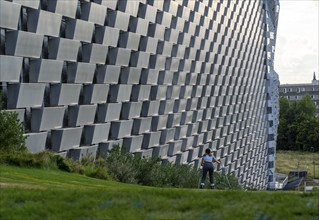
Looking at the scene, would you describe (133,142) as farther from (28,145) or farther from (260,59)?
(260,59)

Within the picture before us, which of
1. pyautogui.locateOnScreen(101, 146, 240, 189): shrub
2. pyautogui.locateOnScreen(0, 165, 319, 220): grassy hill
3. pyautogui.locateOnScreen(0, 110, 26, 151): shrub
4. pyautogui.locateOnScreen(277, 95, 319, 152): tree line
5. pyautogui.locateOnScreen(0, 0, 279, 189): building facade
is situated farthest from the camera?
pyautogui.locateOnScreen(277, 95, 319, 152): tree line

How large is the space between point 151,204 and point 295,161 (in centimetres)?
11845

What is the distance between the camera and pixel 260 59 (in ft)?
272

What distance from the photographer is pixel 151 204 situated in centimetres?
997

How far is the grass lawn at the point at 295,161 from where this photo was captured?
365 ft

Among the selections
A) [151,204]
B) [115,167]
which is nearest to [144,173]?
[115,167]

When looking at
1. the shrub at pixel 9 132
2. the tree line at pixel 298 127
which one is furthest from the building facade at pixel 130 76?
the tree line at pixel 298 127

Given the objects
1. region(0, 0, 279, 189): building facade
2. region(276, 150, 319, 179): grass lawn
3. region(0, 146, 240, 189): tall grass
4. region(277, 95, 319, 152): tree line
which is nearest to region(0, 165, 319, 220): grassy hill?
region(0, 146, 240, 189): tall grass

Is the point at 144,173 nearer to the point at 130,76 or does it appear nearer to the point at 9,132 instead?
the point at 9,132

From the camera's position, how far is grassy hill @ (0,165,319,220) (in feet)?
29.8

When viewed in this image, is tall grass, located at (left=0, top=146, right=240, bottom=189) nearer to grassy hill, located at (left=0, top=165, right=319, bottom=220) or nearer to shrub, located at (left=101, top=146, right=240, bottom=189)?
shrub, located at (left=101, top=146, right=240, bottom=189)

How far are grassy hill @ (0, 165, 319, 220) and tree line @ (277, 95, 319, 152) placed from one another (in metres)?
131

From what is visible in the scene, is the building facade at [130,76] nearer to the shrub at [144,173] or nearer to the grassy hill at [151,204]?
the shrub at [144,173]

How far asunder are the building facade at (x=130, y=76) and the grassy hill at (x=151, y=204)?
1243cm
